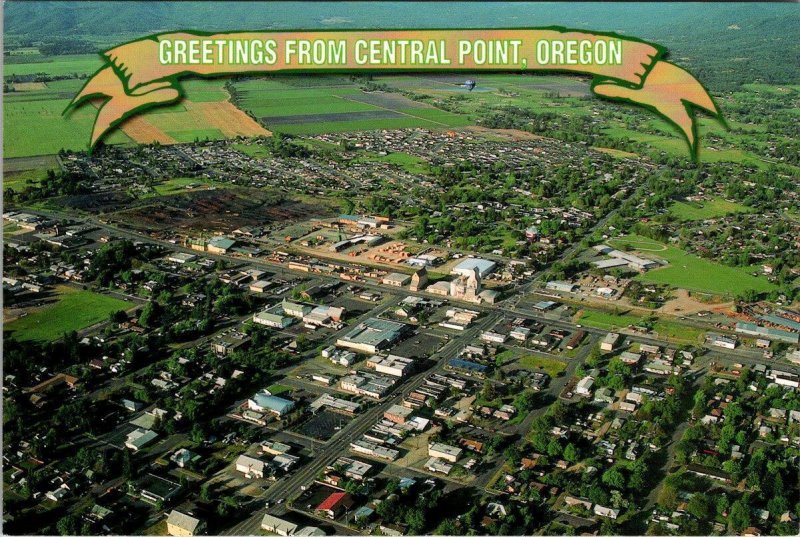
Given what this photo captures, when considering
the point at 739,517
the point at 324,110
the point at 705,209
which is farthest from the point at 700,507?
the point at 324,110

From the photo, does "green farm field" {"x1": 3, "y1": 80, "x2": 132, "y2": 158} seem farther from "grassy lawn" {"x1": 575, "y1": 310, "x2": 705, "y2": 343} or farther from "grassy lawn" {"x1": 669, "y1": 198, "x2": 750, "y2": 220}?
"grassy lawn" {"x1": 575, "y1": 310, "x2": 705, "y2": 343}

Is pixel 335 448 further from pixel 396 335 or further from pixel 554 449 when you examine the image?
pixel 396 335

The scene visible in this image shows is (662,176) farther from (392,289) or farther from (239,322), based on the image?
(239,322)

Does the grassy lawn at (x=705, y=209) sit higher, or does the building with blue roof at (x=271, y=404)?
the grassy lawn at (x=705, y=209)

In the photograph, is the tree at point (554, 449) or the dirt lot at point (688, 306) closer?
the tree at point (554, 449)

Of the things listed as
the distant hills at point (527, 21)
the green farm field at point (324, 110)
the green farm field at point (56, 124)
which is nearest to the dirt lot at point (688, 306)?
the green farm field at point (56, 124)

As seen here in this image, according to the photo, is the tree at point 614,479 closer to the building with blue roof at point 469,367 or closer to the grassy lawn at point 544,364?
the grassy lawn at point 544,364
